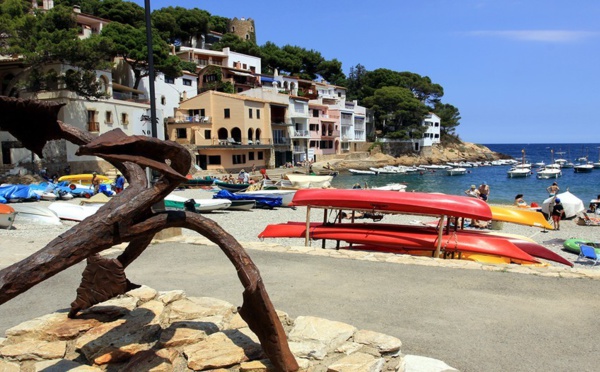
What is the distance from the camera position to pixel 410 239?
474 inches

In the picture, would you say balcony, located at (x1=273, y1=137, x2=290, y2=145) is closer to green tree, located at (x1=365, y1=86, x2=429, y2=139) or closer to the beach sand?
green tree, located at (x1=365, y1=86, x2=429, y2=139)

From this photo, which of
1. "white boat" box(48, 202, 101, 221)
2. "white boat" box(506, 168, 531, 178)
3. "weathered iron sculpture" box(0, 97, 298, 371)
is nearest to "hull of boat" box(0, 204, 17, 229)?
"white boat" box(48, 202, 101, 221)

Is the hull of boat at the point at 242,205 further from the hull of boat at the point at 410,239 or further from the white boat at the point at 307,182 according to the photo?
the hull of boat at the point at 410,239

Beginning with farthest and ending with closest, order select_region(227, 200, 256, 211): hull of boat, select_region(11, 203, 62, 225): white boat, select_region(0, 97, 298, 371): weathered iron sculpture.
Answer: select_region(227, 200, 256, 211): hull of boat < select_region(11, 203, 62, 225): white boat < select_region(0, 97, 298, 371): weathered iron sculpture

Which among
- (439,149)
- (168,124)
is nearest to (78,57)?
(168,124)

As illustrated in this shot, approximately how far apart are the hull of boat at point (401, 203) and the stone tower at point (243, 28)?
88208 mm

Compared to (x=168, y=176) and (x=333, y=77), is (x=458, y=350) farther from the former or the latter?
(x=333, y=77)

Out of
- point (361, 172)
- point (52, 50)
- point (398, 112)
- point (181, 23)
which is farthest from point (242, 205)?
point (181, 23)

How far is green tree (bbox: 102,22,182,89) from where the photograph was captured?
48656 mm

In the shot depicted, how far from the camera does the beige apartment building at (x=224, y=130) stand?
171 ft

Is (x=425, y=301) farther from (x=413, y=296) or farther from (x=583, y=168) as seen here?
(x=583, y=168)

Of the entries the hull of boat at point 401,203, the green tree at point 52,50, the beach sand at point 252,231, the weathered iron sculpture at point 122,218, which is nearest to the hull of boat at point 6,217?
the beach sand at point 252,231

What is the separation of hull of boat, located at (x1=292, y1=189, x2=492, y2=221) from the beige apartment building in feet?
131

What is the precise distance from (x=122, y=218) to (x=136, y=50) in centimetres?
5008
